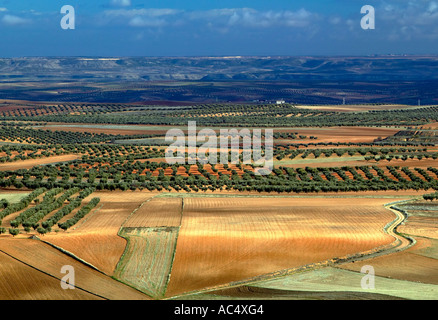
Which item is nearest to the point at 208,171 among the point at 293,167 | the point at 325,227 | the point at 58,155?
the point at 293,167

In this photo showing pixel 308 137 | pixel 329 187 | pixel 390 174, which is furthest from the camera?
pixel 308 137

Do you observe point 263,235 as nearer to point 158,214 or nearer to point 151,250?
point 151,250

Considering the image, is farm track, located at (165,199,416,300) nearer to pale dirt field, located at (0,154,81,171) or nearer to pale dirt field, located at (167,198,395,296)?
pale dirt field, located at (167,198,395,296)

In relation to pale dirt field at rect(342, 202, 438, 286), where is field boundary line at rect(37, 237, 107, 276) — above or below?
above

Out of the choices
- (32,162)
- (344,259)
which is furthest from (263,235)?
(32,162)

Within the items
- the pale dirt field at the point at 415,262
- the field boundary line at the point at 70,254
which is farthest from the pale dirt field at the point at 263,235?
the field boundary line at the point at 70,254

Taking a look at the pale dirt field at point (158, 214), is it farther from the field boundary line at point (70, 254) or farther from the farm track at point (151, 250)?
the field boundary line at point (70, 254)

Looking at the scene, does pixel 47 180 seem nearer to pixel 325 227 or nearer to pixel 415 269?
pixel 325 227

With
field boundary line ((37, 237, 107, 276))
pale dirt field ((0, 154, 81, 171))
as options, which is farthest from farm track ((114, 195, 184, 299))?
pale dirt field ((0, 154, 81, 171))
